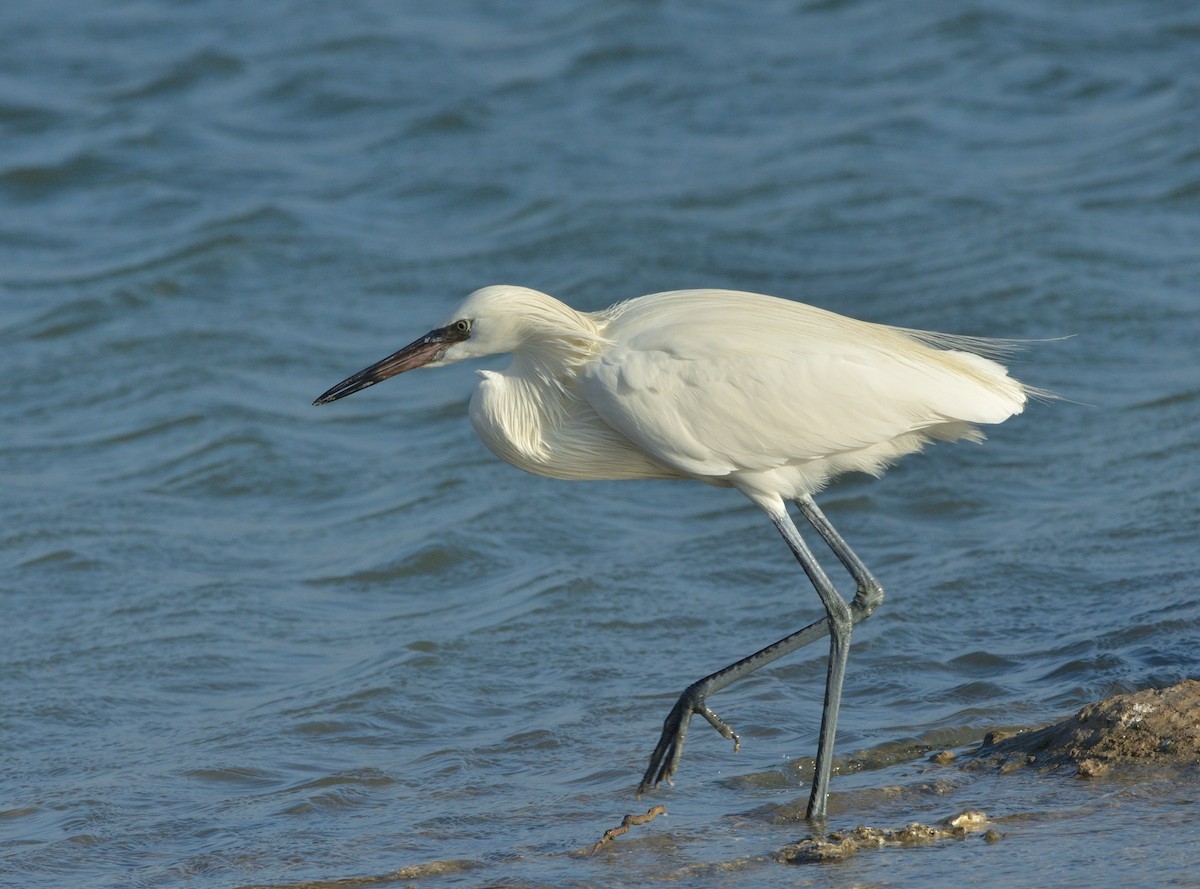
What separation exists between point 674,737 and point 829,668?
59cm

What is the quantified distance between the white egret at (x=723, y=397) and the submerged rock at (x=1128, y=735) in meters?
0.75

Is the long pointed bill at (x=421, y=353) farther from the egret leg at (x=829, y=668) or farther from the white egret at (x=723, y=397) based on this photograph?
the egret leg at (x=829, y=668)

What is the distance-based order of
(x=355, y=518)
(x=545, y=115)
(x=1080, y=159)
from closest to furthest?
(x=355, y=518)
(x=1080, y=159)
(x=545, y=115)

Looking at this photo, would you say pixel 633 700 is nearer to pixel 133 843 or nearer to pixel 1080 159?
pixel 133 843

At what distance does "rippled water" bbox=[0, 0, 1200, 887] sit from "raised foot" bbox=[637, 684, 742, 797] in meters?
0.13

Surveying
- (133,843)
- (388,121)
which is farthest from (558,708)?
(388,121)

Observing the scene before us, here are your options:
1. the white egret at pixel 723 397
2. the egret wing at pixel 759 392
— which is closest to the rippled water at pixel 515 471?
the white egret at pixel 723 397

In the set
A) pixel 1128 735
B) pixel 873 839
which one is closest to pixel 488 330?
pixel 873 839

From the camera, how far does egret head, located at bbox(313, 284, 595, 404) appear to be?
5.36 m

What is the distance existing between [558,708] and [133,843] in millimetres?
1835

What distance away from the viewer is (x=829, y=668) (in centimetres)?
544

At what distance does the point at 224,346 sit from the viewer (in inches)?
448

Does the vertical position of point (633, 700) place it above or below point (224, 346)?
below

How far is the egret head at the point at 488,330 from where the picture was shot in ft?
17.6
